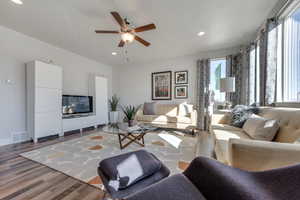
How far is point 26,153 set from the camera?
96.0 inches

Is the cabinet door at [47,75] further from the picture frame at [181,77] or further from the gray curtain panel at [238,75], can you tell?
the gray curtain panel at [238,75]

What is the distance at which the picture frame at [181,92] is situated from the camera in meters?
4.74

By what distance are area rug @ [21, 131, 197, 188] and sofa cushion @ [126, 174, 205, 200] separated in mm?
1168

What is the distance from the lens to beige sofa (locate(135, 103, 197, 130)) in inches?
153

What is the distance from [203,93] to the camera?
169 inches

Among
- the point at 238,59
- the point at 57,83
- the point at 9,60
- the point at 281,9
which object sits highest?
the point at 281,9

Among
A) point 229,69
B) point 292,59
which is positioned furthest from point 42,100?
point 229,69

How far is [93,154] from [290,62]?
3751 mm

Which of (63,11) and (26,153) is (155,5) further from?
(26,153)

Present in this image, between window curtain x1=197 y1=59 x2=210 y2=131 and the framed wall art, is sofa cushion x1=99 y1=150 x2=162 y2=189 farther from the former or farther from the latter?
the framed wall art

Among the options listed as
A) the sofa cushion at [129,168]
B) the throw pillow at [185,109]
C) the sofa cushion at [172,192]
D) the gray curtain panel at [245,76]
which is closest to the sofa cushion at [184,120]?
the throw pillow at [185,109]

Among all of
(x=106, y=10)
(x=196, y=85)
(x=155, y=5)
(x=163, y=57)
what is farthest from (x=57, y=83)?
(x=196, y=85)

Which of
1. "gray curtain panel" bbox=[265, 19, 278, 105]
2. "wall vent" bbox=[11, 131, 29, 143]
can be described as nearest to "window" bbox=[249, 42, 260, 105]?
"gray curtain panel" bbox=[265, 19, 278, 105]

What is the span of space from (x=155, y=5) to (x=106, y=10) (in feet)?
2.85
